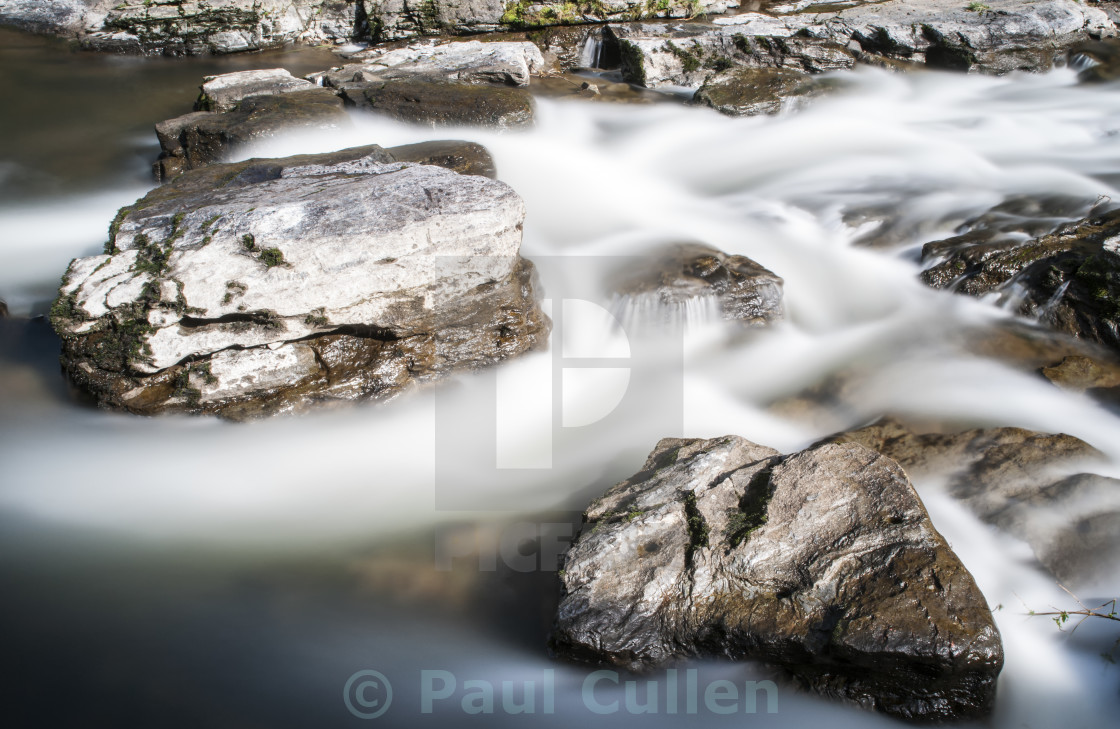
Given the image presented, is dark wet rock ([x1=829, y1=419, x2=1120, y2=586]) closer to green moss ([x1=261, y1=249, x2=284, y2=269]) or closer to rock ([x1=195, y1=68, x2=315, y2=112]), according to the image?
green moss ([x1=261, y1=249, x2=284, y2=269])

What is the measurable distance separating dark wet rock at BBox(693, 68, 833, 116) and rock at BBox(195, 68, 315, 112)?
526cm

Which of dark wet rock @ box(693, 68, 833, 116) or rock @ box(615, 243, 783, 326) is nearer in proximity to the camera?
rock @ box(615, 243, 783, 326)

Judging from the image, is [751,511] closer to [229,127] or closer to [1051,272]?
[1051,272]

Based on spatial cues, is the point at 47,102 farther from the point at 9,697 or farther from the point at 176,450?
the point at 9,697

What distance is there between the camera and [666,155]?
30.0 feet

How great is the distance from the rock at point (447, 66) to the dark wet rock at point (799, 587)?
25.4 feet

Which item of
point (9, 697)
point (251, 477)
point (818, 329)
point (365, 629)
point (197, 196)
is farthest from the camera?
point (818, 329)

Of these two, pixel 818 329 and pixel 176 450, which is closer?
pixel 176 450

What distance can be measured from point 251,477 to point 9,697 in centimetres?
164

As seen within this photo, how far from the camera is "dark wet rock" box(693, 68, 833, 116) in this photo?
991 centimetres

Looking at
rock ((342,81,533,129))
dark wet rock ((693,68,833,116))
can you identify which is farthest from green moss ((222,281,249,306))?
dark wet rock ((693,68,833,116))

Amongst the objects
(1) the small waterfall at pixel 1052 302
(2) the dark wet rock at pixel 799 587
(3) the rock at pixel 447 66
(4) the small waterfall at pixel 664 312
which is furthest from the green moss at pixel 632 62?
(2) the dark wet rock at pixel 799 587

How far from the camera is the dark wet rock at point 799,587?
314 centimetres

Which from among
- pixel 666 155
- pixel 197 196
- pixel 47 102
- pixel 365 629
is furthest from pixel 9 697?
pixel 47 102
